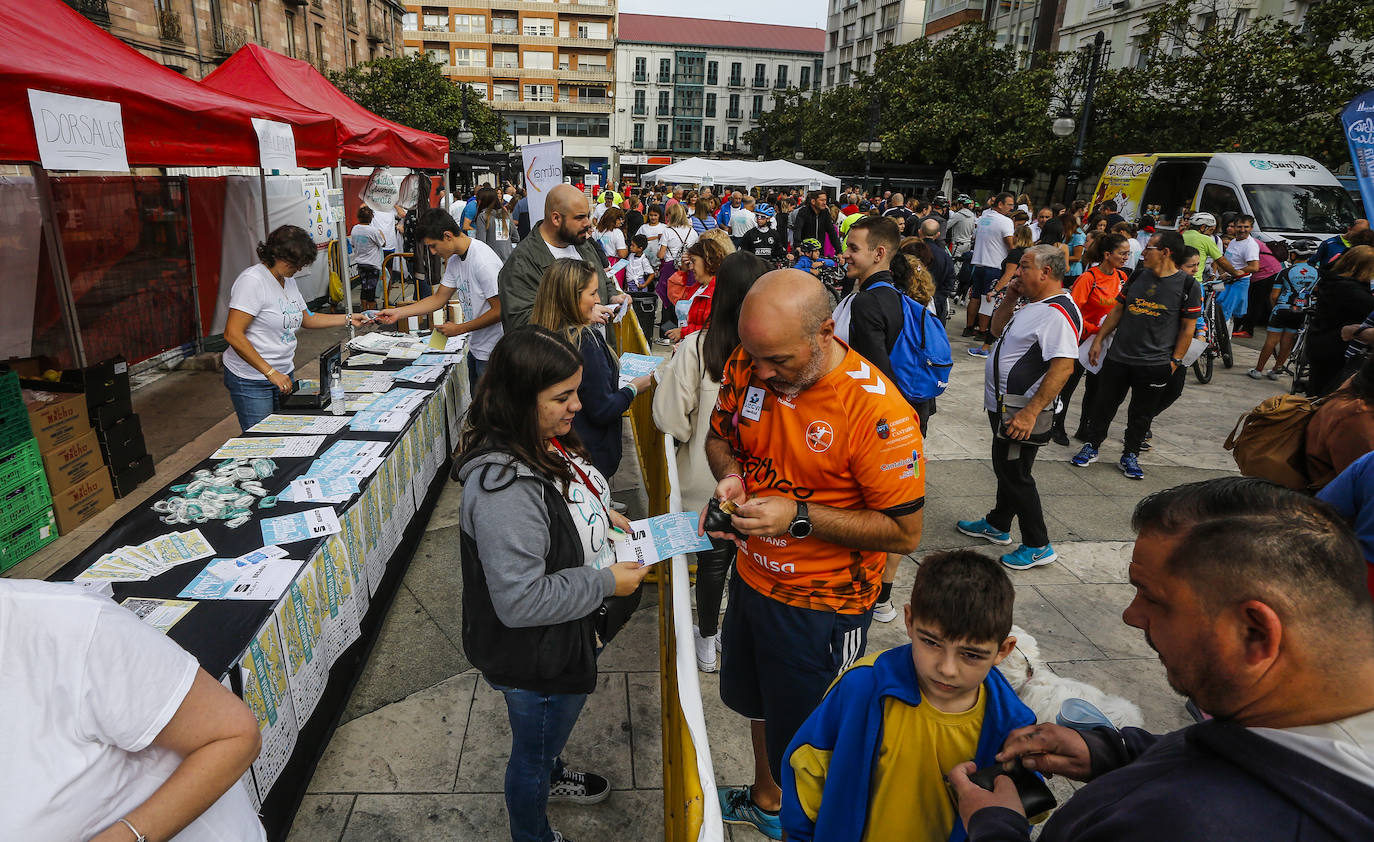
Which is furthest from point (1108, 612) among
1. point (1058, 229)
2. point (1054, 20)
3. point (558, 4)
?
point (558, 4)

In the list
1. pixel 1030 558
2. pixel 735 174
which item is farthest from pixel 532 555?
pixel 735 174

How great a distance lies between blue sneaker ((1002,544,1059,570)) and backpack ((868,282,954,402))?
1447mm

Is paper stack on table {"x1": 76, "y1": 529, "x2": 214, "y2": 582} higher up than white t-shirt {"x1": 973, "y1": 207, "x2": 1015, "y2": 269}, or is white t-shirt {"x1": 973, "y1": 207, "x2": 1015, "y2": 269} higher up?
white t-shirt {"x1": 973, "y1": 207, "x2": 1015, "y2": 269}

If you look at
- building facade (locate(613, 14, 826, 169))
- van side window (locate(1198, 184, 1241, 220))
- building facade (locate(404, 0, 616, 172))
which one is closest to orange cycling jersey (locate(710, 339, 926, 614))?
van side window (locate(1198, 184, 1241, 220))

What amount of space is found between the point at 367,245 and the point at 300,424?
9236mm

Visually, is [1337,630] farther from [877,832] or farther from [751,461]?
[751,461]

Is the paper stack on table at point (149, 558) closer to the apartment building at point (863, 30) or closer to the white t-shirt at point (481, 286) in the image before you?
the white t-shirt at point (481, 286)

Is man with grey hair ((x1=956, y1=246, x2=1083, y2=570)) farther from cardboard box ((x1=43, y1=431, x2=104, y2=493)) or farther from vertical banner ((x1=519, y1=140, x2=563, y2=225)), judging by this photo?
cardboard box ((x1=43, y1=431, x2=104, y2=493))

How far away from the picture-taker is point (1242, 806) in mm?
893

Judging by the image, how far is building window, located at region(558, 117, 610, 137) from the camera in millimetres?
69750

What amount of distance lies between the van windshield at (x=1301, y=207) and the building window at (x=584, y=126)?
2578 inches

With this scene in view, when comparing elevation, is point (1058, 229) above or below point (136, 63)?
below

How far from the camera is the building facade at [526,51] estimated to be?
216 ft

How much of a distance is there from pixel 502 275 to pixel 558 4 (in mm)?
72609
